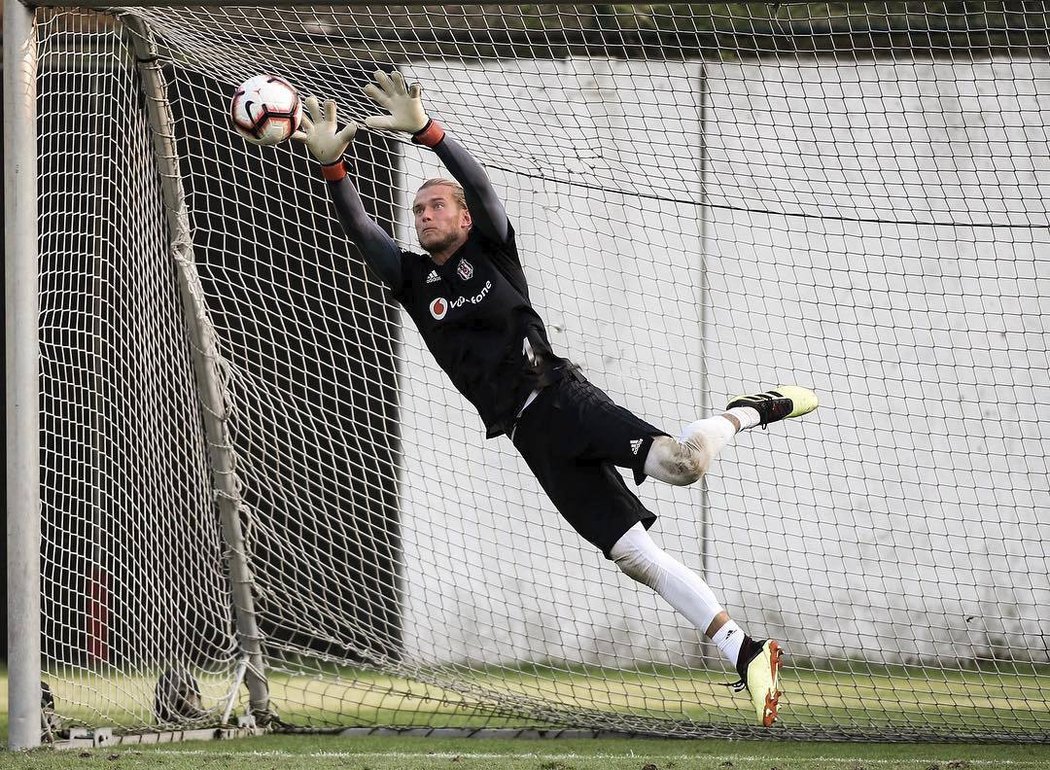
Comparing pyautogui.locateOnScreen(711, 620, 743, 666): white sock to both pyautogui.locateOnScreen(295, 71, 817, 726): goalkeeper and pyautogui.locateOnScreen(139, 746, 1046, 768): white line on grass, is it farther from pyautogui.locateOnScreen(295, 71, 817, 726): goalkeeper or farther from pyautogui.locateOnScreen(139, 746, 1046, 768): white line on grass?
pyautogui.locateOnScreen(139, 746, 1046, 768): white line on grass

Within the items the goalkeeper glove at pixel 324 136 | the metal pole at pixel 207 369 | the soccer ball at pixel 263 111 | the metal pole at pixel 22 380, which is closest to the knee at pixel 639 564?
the goalkeeper glove at pixel 324 136

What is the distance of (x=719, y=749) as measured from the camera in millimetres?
5270

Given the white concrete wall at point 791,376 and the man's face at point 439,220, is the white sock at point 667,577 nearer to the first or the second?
the man's face at point 439,220

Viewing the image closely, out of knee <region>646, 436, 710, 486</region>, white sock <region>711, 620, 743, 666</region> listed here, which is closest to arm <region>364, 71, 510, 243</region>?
knee <region>646, 436, 710, 486</region>

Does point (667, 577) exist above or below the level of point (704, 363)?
below

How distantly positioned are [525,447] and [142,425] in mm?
2313

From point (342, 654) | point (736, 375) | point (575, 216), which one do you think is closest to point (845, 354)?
point (736, 375)

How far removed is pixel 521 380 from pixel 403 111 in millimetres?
989

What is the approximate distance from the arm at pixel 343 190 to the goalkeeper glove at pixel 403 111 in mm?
163

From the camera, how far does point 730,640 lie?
4.00 metres

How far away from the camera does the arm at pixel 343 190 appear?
4.21 metres

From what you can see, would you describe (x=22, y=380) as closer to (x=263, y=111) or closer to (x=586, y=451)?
(x=263, y=111)

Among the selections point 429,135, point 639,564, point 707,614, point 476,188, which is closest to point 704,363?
point 639,564

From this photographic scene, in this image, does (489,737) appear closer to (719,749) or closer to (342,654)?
(719,749)
